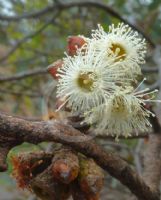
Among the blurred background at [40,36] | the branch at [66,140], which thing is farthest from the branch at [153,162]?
the blurred background at [40,36]

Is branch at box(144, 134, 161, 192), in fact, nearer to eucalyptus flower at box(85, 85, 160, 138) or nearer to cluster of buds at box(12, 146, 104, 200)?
eucalyptus flower at box(85, 85, 160, 138)

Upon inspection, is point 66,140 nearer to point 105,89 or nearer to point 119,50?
point 105,89

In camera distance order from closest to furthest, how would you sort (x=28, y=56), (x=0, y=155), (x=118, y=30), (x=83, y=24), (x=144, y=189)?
1. (x=0, y=155)
2. (x=144, y=189)
3. (x=118, y=30)
4. (x=83, y=24)
5. (x=28, y=56)

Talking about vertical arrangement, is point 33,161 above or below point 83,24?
below

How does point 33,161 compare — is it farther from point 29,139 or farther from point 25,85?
point 25,85

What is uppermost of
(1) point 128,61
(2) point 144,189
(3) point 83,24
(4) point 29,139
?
(3) point 83,24

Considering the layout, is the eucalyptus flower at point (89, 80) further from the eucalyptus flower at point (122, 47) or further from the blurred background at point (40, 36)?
the blurred background at point (40, 36)

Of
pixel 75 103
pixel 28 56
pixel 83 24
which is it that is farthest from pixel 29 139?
pixel 28 56
